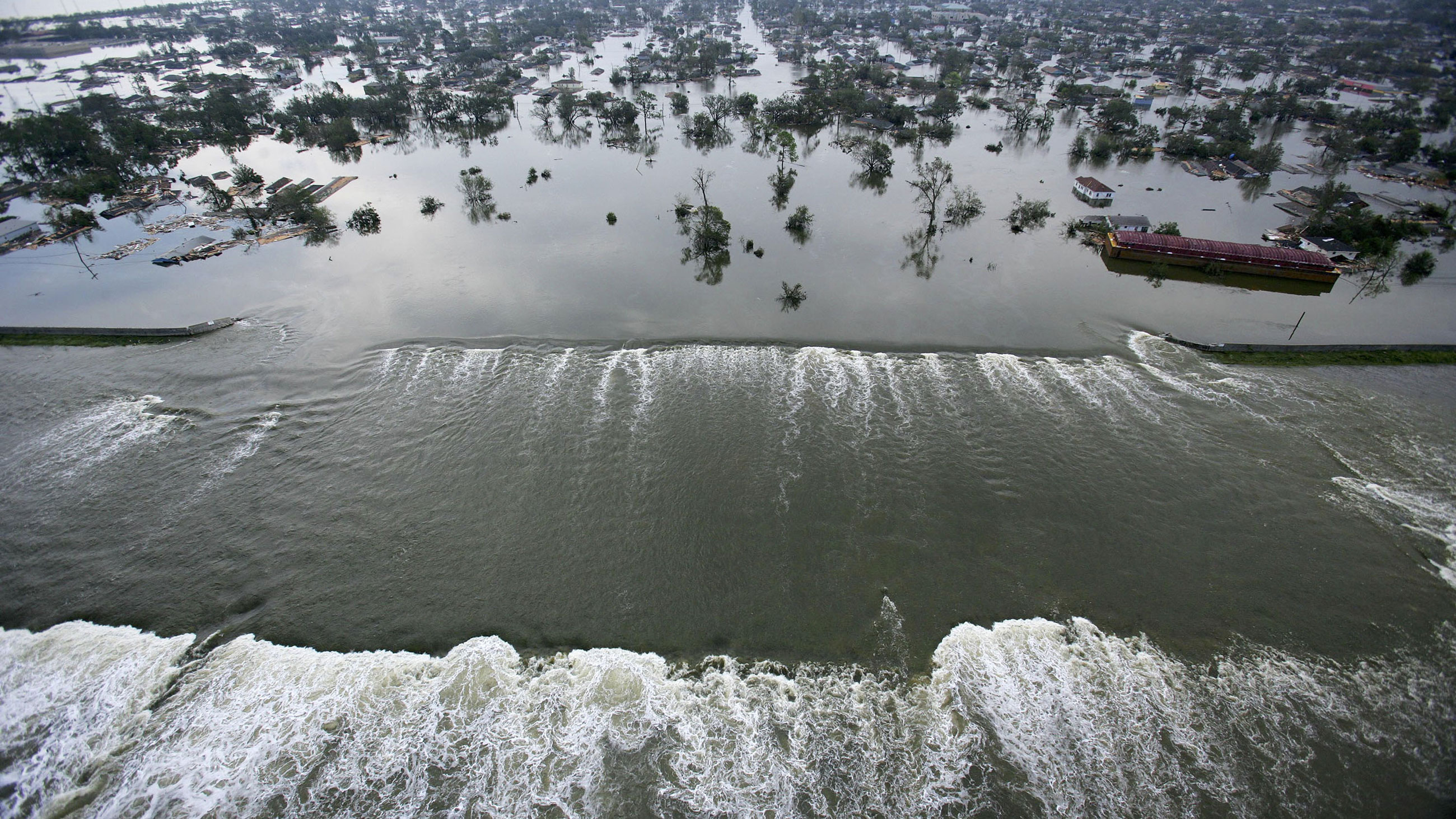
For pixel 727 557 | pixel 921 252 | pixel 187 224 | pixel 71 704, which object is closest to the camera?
pixel 71 704

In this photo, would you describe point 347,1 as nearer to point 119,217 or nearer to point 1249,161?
point 119,217

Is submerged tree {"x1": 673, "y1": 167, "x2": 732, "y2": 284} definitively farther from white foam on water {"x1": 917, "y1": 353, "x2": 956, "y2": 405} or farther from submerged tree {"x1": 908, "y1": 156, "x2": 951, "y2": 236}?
submerged tree {"x1": 908, "y1": 156, "x2": 951, "y2": 236}

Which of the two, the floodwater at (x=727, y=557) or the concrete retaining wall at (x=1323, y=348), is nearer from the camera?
the floodwater at (x=727, y=557)

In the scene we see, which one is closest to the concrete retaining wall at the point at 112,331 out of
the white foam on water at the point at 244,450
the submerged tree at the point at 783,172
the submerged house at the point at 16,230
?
the white foam on water at the point at 244,450

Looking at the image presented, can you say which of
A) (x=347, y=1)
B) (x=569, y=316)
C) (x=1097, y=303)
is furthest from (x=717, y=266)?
(x=347, y=1)

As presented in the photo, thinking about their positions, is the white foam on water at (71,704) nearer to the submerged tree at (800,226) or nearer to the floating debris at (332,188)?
the submerged tree at (800,226)

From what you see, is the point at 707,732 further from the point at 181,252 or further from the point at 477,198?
the point at 181,252

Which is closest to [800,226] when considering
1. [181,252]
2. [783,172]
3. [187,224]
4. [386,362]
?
[783,172]
